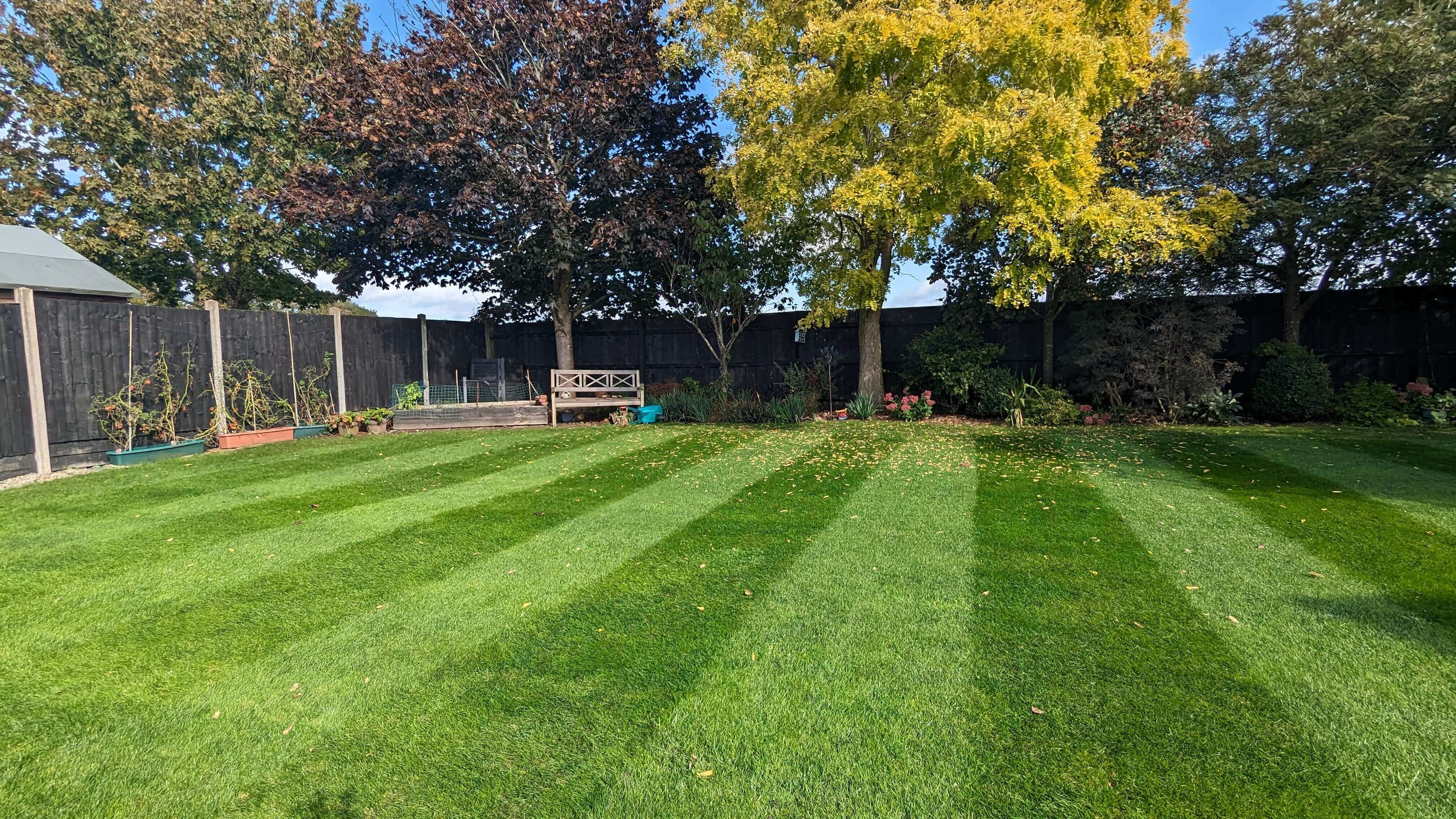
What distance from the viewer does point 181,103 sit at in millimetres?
15102

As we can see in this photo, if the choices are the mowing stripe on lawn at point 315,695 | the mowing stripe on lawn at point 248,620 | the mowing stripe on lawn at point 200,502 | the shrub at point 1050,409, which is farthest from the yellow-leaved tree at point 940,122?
the mowing stripe on lawn at point 315,695

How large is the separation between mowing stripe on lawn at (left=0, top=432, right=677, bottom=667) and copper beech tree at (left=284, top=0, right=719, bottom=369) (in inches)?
238

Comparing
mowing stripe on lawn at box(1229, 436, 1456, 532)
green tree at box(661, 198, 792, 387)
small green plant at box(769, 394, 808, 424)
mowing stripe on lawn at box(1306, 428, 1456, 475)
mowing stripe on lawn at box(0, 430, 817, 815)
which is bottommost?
mowing stripe on lawn at box(0, 430, 817, 815)

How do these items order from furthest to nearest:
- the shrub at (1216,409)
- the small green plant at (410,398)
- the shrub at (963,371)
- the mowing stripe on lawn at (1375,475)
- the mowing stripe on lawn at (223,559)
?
the small green plant at (410,398) < the shrub at (963,371) < the shrub at (1216,409) < the mowing stripe on lawn at (1375,475) < the mowing stripe on lawn at (223,559)

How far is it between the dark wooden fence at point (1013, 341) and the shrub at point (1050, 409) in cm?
91

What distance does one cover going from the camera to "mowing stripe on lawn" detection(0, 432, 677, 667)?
3.11m

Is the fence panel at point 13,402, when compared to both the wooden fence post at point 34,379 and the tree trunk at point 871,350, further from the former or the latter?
the tree trunk at point 871,350

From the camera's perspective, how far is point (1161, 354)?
9383 mm

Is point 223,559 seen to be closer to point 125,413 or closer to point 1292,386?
point 125,413

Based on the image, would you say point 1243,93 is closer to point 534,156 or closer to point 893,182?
point 893,182

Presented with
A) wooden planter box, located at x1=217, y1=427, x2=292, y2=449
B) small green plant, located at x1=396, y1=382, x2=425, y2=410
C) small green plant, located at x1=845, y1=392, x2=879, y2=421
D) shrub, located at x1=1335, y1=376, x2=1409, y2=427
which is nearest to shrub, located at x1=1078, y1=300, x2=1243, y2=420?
shrub, located at x1=1335, y1=376, x2=1409, y2=427

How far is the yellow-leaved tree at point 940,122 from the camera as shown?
26.9 feet

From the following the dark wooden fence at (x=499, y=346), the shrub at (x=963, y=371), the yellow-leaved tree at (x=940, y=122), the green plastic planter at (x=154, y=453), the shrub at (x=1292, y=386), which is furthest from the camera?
the shrub at (x=963, y=371)

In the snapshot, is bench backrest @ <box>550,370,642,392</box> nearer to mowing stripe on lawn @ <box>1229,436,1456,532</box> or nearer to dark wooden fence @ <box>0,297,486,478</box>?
dark wooden fence @ <box>0,297,486,478</box>
